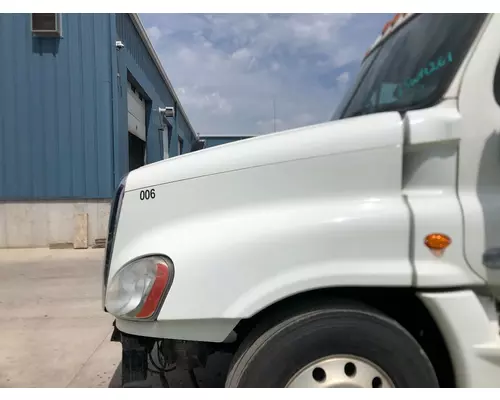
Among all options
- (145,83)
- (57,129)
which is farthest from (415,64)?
(145,83)

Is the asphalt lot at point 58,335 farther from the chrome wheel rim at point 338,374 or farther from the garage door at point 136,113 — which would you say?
the garage door at point 136,113

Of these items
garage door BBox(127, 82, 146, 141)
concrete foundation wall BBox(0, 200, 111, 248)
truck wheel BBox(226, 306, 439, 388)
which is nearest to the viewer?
truck wheel BBox(226, 306, 439, 388)

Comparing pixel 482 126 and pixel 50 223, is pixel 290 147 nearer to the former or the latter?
pixel 482 126

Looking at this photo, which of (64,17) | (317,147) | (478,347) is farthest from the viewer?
(64,17)

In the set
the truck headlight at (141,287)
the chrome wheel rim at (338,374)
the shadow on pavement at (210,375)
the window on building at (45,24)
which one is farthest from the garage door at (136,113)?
the chrome wheel rim at (338,374)

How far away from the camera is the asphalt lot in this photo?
360cm

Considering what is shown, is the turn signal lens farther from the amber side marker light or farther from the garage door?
the garage door

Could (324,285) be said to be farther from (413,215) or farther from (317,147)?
(317,147)

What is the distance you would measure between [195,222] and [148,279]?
1.15 feet

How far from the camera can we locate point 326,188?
2172 mm

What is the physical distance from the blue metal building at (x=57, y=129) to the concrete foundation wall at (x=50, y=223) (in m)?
0.02

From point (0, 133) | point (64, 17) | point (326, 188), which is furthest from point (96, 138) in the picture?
point (326, 188)

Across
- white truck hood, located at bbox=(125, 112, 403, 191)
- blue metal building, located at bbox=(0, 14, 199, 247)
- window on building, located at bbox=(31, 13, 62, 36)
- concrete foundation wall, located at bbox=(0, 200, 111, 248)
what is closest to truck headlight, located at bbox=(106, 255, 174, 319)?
white truck hood, located at bbox=(125, 112, 403, 191)

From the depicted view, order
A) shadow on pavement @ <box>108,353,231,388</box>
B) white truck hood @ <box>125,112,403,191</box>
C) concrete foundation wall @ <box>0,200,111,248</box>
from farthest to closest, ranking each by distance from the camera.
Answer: concrete foundation wall @ <box>0,200,111,248</box> < shadow on pavement @ <box>108,353,231,388</box> < white truck hood @ <box>125,112,403,191</box>
